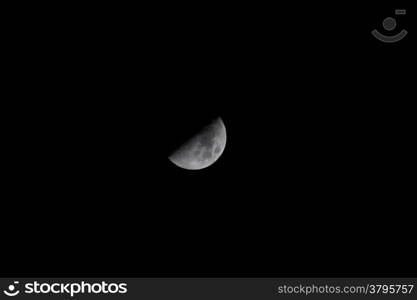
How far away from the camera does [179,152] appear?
5.66 m

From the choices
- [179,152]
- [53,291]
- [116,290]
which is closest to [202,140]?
[179,152]

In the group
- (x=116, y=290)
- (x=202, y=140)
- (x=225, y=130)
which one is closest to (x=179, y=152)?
(x=202, y=140)

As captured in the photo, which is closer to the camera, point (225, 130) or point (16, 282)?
point (16, 282)

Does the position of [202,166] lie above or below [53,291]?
above

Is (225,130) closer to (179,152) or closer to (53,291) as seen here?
(179,152)

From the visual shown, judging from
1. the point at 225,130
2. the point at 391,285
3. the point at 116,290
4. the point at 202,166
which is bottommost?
the point at 391,285

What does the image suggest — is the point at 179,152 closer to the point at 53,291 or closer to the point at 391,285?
the point at 53,291

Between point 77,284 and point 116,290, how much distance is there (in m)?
0.48

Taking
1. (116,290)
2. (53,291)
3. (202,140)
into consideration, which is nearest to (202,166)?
(202,140)

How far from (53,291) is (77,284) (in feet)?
0.87

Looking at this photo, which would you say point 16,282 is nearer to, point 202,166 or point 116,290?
point 116,290

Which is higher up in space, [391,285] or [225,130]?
[225,130]

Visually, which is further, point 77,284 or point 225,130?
point 225,130

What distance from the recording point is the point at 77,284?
525 centimetres
